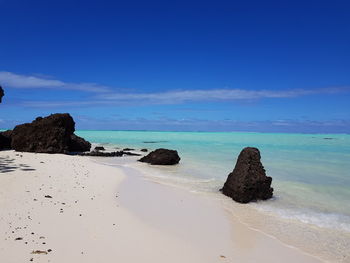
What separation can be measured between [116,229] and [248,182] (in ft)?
20.6

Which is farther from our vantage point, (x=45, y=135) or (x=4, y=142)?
(x=4, y=142)

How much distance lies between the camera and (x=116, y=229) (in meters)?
7.00

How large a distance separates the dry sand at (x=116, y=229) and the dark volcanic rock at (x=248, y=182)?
1.25 metres

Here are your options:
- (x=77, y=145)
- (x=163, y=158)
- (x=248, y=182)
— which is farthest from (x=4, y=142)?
(x=248, y=182)

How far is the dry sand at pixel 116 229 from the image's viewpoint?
223 inches

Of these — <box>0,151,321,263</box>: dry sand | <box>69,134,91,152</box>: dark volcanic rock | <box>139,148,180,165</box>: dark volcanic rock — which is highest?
<box>69,134,91,152</box>: dark volcanic rock

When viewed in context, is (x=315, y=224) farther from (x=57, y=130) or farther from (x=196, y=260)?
(x=57, y=130)

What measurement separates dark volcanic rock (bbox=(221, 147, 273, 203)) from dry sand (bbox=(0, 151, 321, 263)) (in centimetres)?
125

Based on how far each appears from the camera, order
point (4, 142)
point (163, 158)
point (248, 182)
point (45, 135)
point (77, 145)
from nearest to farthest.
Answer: point (248, 182), point (163, 158), point (45, 135), point (4, 142), point (77, 145)

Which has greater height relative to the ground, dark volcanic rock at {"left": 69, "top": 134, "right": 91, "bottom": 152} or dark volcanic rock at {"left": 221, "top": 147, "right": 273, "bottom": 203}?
dark volcanic rock at {"left": 69, "top": 134, "right": 91, "bottom": 152}

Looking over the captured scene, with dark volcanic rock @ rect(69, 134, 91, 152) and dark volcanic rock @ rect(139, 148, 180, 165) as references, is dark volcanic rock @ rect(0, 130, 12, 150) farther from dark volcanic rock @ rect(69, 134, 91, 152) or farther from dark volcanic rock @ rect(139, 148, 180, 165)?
dark volcanic rock @ rect(139, 148, 180, 165)

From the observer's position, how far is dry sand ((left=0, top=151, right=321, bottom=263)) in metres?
5.65

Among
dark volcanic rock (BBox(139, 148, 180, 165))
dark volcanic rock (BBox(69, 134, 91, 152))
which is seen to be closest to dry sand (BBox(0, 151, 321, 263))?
dark volcanic rock (BBox(139, 148, 180, 165))

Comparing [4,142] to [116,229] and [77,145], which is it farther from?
[116,229]
